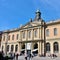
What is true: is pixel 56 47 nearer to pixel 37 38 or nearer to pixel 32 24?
pixel 37 38

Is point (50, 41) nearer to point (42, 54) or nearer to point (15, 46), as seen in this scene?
point (42, 54)

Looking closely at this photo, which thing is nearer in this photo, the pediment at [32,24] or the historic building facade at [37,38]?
the historic building facade at [37,38]

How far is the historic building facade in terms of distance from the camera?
4831cm

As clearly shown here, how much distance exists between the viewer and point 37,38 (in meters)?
51.5

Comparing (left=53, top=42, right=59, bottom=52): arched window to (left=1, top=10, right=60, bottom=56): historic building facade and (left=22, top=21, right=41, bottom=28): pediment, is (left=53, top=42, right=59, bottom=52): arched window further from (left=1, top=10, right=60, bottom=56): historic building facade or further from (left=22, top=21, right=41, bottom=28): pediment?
(left=22, top=21, right=41, bottom=28): pediment

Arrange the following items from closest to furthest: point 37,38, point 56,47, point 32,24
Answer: point 56,47
point 37,38
point 32,24

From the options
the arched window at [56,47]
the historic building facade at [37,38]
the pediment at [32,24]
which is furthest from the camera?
the pediment at [32,24]

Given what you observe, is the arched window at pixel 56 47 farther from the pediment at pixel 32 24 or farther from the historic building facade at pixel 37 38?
the pediment at pixel 32 24

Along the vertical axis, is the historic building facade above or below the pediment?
below

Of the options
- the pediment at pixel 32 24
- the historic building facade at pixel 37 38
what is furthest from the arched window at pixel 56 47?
the pediment at pixel 32 24

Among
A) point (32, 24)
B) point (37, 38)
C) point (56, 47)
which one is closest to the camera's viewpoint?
point (56, 47)

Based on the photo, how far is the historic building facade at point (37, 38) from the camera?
4831 cm

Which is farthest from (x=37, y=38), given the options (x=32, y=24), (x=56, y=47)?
(x=56, y=47)

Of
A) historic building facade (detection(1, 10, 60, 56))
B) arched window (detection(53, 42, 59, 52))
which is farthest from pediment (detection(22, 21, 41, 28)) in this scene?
arched window (detection(53, 42, 59, 52))
